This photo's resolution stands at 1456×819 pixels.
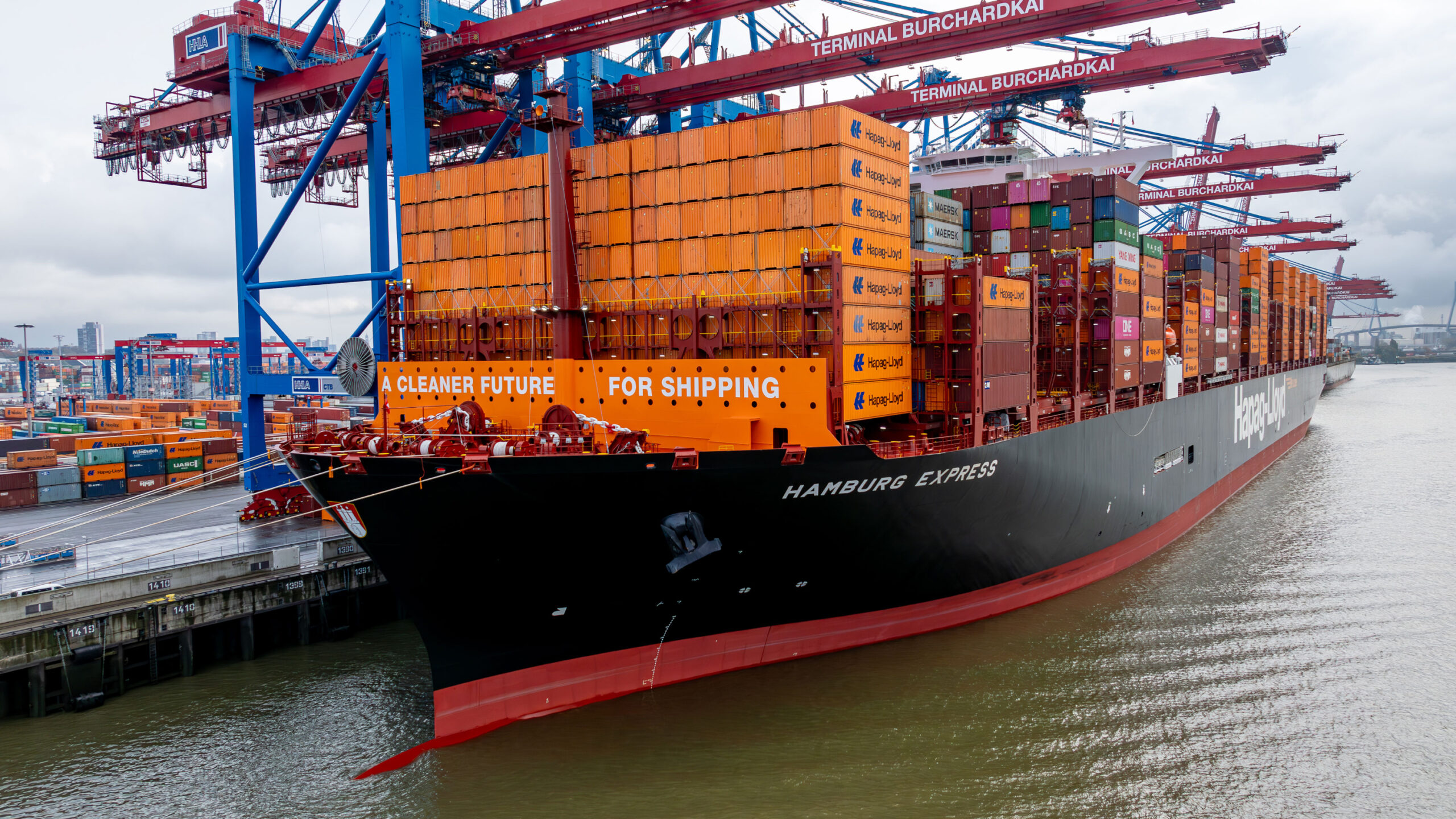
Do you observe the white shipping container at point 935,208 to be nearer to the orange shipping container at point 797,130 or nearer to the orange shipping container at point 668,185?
the orange shipping container at point 797,130

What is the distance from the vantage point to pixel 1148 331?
1060 inches

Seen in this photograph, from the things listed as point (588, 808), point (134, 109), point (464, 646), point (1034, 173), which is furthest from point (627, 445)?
point (134, 109)

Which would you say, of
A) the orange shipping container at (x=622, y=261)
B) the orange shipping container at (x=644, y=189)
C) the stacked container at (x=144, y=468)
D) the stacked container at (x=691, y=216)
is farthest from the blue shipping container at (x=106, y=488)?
the orange shipping container at (x=644, y=189)

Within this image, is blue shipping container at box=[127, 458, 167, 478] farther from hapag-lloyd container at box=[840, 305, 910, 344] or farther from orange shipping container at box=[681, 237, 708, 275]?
hapag-lloyd container at box=[840, 305, 910, 344]

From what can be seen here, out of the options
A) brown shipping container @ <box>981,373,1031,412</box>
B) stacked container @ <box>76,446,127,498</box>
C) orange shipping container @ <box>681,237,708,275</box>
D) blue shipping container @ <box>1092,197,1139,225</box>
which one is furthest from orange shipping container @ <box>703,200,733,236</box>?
stacked container @ <box>76,446,127,498</box>

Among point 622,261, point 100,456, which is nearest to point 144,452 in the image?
point 100,456

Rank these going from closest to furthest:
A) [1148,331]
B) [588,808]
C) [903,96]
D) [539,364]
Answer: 1. [588,808]
2. [539,364]
3. [1148,331]
4. [903,96]

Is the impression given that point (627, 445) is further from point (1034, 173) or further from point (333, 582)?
point (1034, 173)

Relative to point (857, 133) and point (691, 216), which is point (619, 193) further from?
point (857, 133)

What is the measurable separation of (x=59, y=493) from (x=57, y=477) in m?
0.69

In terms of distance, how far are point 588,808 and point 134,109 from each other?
121 feet

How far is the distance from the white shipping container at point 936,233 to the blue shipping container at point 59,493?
37.0 metres

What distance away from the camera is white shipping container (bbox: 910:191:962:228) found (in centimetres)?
2314

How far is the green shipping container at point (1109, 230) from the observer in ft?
81.1
